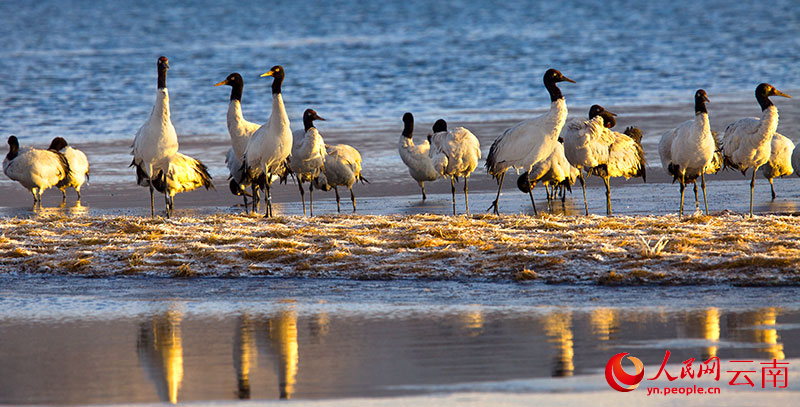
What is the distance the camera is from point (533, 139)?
15.0 meters

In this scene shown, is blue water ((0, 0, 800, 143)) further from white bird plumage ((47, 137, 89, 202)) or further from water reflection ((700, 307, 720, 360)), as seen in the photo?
water reflection ((700, 307, 720, 360))

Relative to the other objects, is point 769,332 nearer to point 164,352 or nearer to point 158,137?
point 164,352

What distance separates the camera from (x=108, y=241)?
11891 millimetres

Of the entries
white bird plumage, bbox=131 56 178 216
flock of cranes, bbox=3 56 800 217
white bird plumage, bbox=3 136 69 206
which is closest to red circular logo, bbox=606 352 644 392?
flock of cranes, bbox=3 56 800 217

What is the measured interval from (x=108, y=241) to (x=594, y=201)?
7.44 meters

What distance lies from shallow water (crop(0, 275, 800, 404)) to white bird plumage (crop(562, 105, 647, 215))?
19.9 feet

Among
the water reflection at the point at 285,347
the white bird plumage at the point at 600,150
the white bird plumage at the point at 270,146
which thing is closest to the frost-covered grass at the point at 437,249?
the water reflection at the point at 285,347

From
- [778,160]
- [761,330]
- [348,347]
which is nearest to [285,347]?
[348,347]

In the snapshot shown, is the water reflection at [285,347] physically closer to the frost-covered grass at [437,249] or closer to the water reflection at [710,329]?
the frost-covered grass at [437,249]

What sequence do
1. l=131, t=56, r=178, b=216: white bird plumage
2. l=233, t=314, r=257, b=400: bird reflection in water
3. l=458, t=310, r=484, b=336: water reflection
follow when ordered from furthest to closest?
l=131, t=56, r=178, b=216: white bird plumage → l=458, t=310, r=484, b=336: water reflection → l=233, t=314, r=257, b=400: bird reflection in water

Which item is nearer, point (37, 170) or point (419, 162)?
point (419, 162)

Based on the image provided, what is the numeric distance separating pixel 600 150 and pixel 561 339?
27.2 ft

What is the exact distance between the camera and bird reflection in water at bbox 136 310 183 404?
693 centimetres

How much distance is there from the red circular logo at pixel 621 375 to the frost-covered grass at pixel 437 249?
8.32ft
